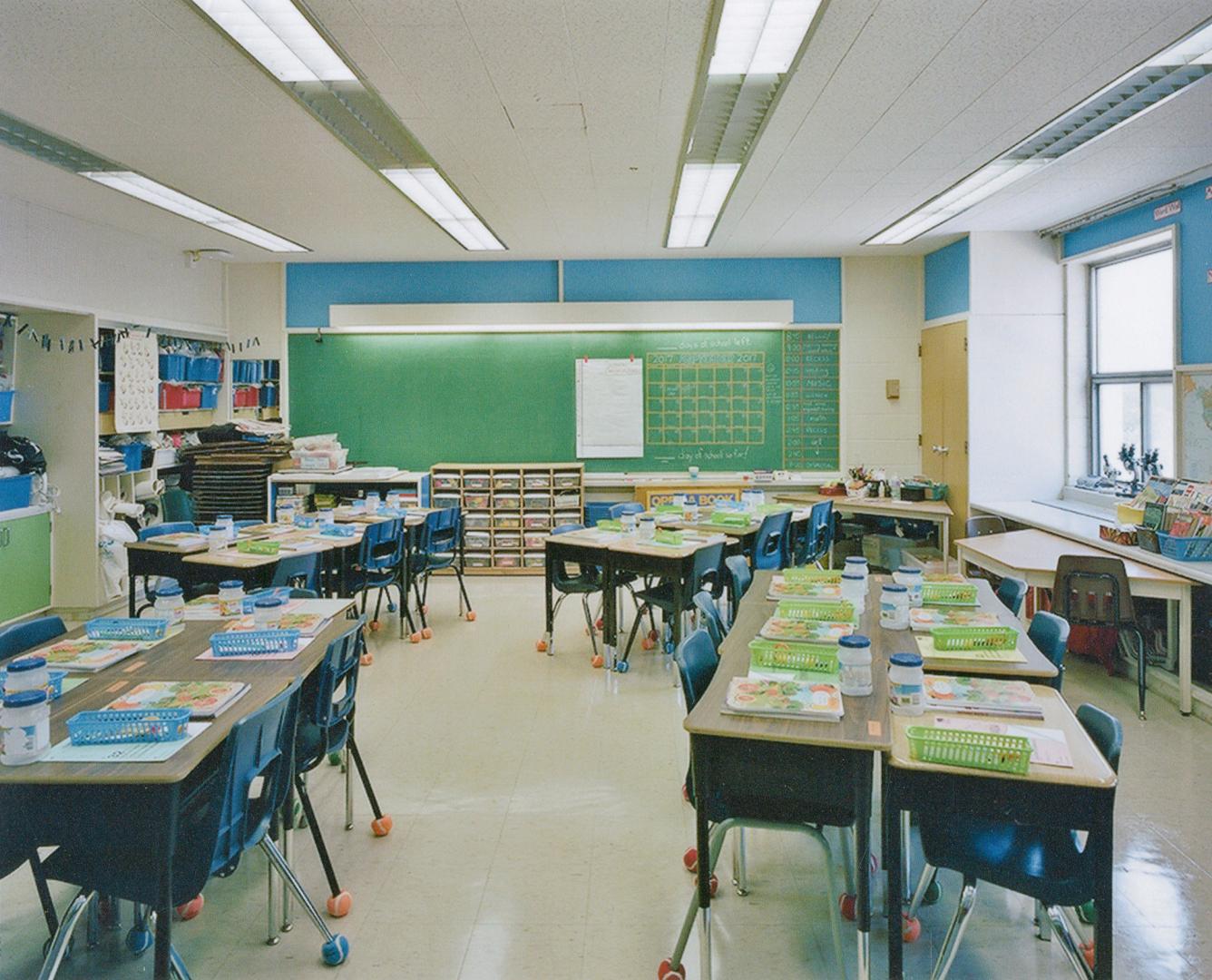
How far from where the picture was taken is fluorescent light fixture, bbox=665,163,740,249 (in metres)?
5.84

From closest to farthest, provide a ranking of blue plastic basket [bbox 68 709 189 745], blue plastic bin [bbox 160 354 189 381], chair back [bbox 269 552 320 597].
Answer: blue plastic basket [bbox 68 709 189 745] → chair back [bbox 269 552 320 597] → blue plastic bin [bbox 160 354 189 381]

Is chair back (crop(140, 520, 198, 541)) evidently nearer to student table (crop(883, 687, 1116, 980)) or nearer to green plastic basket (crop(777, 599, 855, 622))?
green plastic basket (crop(777, 599, 855, 622))

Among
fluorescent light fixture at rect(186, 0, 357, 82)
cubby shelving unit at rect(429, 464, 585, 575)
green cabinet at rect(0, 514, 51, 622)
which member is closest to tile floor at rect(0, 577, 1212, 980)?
fluorescent light fixture at rect(186, 0, 357, 82)

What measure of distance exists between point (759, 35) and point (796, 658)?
2555mm

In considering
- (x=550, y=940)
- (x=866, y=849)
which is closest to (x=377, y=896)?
(x=550, y=940)

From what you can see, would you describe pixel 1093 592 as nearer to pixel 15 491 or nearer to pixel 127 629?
pixel 127 629

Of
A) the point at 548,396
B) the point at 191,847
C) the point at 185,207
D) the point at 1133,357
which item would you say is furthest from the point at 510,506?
the point at 191,847

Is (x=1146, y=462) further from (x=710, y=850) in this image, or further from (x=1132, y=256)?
(x=710, y=850)

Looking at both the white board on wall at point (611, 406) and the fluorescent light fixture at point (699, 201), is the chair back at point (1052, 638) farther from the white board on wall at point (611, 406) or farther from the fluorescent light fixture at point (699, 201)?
the white board on wall at point (611, 406)

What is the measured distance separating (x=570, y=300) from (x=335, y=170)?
3745 mm

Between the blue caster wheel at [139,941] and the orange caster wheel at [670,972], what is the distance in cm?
160

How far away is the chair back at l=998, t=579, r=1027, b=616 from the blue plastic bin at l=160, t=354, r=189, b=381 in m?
7.41

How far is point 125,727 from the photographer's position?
2.35 metres

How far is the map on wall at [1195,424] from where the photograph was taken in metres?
5.57
